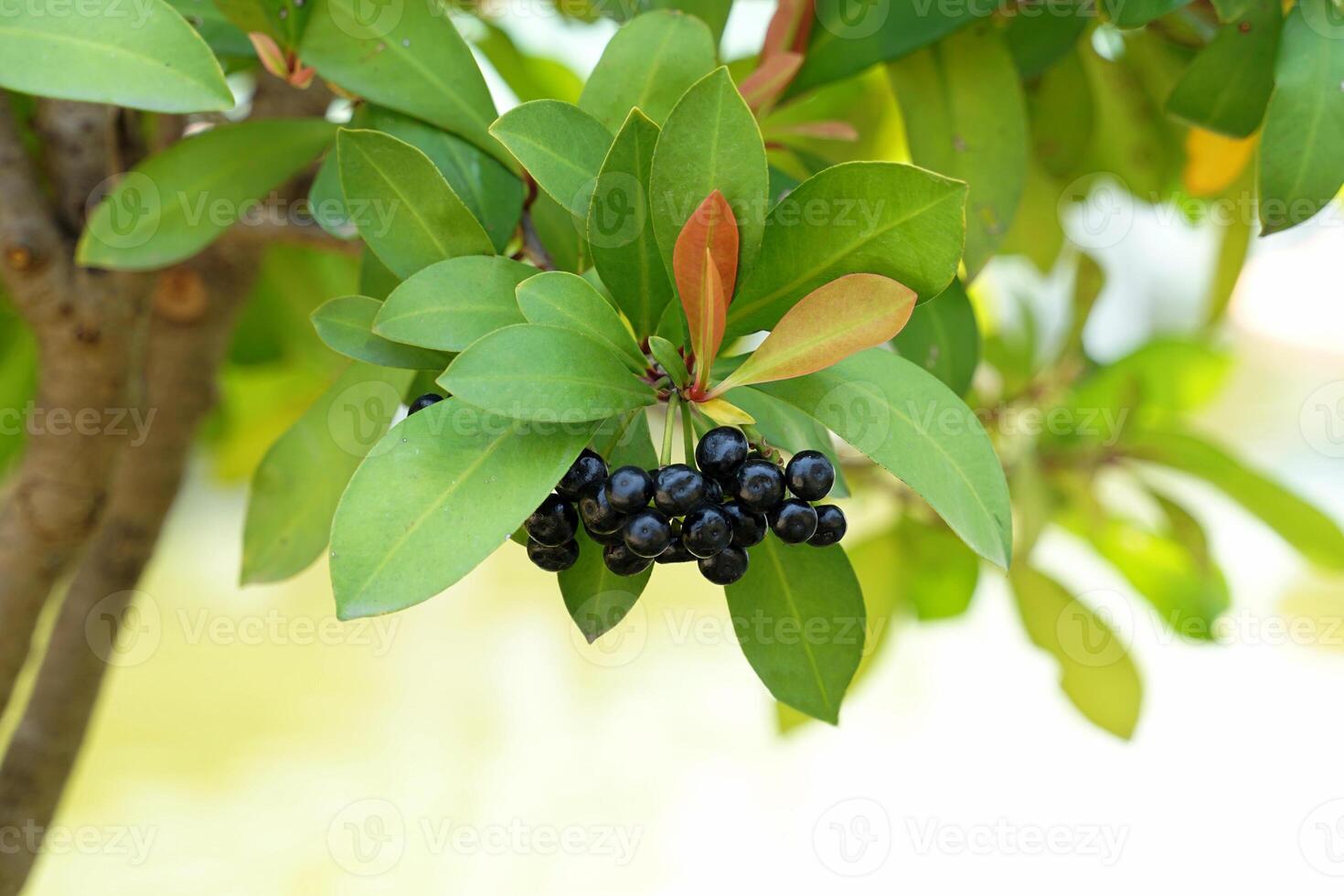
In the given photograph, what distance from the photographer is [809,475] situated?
487mm

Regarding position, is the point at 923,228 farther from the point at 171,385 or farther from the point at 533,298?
the point at 171,385

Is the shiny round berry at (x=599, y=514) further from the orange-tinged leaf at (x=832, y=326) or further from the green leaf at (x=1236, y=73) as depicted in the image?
the green leaf at (x=1236, y=73)

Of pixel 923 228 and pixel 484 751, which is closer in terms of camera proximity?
pixel 923 228

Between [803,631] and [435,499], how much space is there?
0.64 ft

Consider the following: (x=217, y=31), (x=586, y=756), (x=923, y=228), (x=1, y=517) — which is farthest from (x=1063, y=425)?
(x=586, y=756)

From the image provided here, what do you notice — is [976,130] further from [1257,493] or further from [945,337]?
[1257,493]

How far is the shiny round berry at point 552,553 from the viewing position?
0.50 m

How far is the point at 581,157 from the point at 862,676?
617mm

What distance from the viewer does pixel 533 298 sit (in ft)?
1.52

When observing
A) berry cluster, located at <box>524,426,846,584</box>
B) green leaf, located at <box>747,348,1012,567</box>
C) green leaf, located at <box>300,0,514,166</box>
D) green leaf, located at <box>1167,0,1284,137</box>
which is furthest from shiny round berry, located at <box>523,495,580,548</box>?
green leaf, located at <box>1167,0,1284,137</box>

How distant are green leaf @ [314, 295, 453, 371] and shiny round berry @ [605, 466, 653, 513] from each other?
104 millimetres

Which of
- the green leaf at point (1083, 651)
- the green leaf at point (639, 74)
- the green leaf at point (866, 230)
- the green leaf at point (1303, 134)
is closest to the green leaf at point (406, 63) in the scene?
the green leaf at point (639, 74)

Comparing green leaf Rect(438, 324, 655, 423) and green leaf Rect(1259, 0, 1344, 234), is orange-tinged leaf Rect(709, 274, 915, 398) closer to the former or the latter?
green leaf Rect(438, 324, 655, 423)

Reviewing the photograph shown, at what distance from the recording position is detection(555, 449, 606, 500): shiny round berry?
48cm
